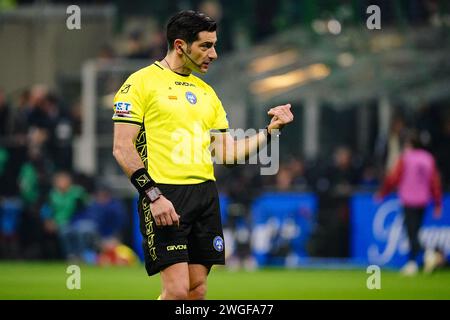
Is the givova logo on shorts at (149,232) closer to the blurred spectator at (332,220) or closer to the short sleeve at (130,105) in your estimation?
the short sleeve at (130,105)

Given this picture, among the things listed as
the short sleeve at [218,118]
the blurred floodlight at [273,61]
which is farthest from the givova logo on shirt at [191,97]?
the blurred floodlight at [273,61]

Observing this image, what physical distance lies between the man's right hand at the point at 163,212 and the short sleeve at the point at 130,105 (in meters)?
0.59

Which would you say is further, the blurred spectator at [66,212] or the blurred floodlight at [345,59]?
the blurred floodlight at [345,59]

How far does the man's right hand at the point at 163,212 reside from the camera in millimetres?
8328

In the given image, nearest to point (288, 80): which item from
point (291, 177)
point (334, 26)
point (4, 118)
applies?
point (334, 26)

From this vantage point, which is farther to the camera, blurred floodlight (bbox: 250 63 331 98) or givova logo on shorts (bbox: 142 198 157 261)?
blurred floodlight (bbox: 250 63 331 98)

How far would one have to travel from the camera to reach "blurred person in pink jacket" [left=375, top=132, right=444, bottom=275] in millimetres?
19391

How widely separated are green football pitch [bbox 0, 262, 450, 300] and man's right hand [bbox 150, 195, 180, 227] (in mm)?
5708

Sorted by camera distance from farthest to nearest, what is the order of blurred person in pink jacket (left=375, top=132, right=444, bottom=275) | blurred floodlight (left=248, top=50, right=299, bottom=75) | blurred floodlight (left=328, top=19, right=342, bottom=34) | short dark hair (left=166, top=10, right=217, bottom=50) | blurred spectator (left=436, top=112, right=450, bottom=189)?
blurred floodlight (left=248, top=50, right=299, bottom=75)
blurred floodlight (left=328, top=19, right=342, bottom=34)
blurred spectator (left=436, top=112, right=450, bottom=189)
blurred person in pink jacket (left=375, top=132, right=444, bottom=275)
short dark hair (left=166, top=10, right=217, bottom=50)

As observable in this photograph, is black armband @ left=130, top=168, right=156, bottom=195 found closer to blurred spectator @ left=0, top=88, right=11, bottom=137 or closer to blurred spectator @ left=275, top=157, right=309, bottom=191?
blurred spectator @ left=275, top=157, right=309, bottom=191

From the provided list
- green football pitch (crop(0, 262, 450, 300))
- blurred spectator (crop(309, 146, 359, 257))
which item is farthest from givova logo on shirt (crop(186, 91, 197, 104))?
blurred spectator (crop(309, 146, 359, 257))

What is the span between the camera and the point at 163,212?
8328 millimetres
